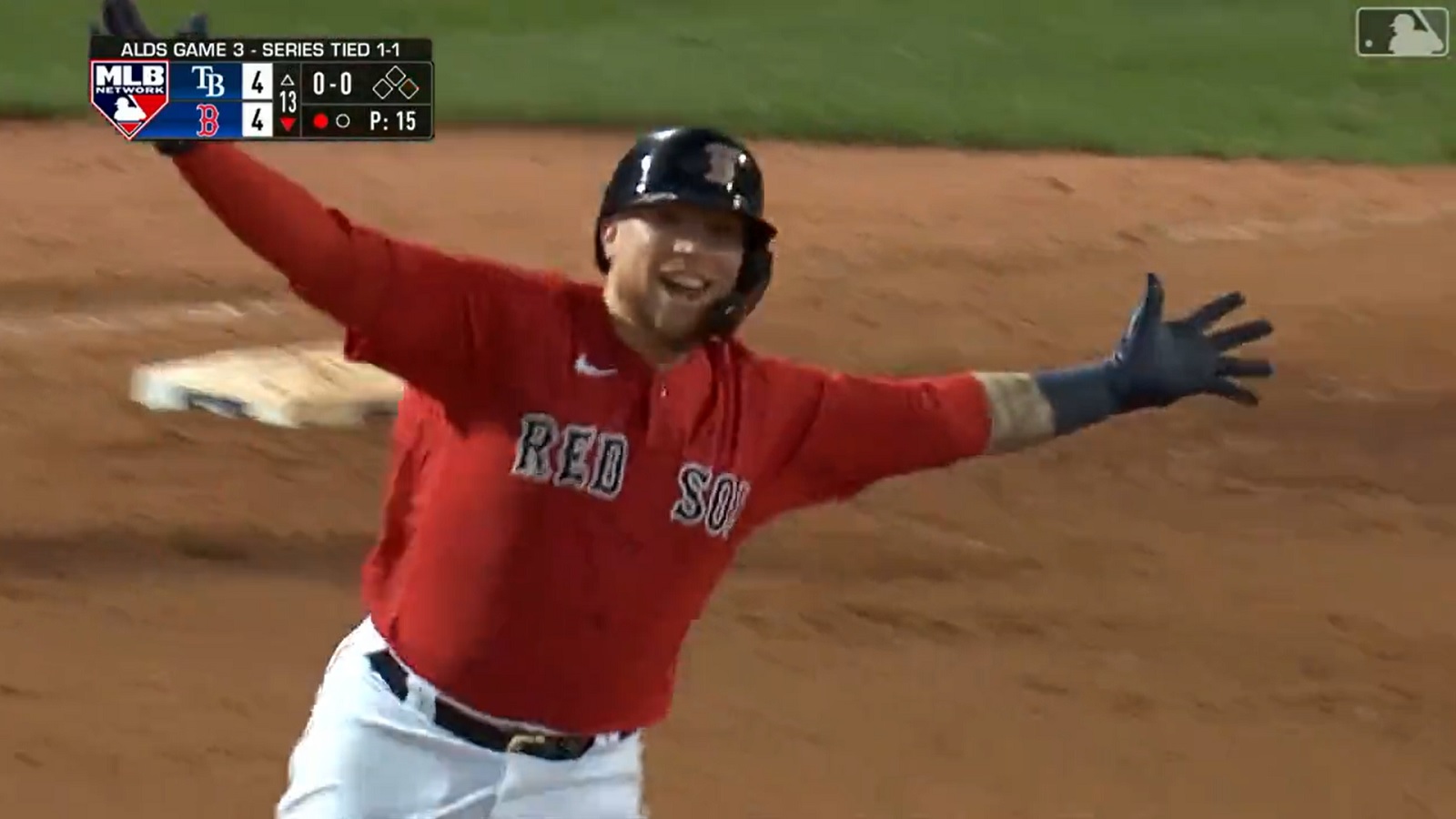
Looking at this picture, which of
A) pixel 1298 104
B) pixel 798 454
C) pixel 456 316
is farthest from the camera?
pixel 1298 104

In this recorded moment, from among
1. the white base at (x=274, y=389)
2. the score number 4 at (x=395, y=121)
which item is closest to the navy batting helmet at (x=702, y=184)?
the white base at (x=274, y=389)

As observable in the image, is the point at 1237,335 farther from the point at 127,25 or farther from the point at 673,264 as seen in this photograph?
the point at 127,25

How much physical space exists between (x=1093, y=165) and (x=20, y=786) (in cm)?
967

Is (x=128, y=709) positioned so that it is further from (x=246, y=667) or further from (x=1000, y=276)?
(x=1000, y=276)

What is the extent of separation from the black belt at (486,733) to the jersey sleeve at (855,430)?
0.50 meters

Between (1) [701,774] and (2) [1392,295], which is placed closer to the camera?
(1) [701,774]

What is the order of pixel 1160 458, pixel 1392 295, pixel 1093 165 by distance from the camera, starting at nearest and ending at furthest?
pixel 1160 458, pixel 1392 295, pixel 1093 165

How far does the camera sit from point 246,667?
5.21 m

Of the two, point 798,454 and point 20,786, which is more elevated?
point 798,454

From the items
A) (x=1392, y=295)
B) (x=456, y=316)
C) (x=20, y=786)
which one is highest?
(x=456, y=316)

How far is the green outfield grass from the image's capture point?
46.8 ft

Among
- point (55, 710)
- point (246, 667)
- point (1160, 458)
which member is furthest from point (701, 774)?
point (1160, 458)

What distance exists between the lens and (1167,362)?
124 inches

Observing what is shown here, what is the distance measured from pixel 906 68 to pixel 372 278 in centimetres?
1416
